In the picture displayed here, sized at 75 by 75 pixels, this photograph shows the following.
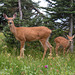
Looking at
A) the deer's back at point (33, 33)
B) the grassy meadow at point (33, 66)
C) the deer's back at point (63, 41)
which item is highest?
the grassy meadow at point (33, 66)

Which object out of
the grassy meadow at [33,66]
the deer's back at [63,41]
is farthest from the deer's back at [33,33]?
the grassy meadow at [33,66]

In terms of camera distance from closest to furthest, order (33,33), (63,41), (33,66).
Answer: (33,66) → (33,33) → (63,41)

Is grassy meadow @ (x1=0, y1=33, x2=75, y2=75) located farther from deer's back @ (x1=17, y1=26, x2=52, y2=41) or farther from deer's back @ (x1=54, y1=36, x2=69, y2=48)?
deer's back @ (x1=54, y1=36, x2=69, y2=48)

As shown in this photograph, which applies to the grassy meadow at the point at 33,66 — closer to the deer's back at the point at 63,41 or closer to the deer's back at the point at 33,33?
the deer's back at the point at 33,33

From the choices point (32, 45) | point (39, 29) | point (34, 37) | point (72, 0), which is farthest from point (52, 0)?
point (32, 45)

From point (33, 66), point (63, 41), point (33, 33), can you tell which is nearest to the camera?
point (33, 66)

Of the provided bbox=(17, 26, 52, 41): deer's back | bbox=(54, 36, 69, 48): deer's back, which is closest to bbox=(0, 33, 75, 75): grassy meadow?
bbox=(17, 26, 52, 41): deer's back

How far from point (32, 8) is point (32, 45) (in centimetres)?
381

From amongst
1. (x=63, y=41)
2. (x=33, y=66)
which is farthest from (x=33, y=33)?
(x=33, y=66)

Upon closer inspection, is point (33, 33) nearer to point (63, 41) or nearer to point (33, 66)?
point (63, 41)

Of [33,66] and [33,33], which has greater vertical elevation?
[33,66]

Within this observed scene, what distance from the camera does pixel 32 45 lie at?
9023mm

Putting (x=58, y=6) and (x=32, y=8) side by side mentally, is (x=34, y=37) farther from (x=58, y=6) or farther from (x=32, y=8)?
(x=32, y=8)

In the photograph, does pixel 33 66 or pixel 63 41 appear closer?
pixel 33 66
